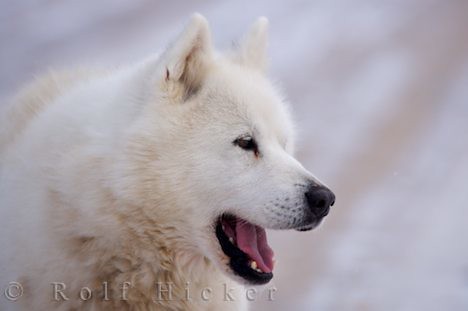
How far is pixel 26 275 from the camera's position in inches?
140

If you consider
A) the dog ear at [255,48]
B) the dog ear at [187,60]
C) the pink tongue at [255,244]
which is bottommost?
the pink tongue at [255,244]

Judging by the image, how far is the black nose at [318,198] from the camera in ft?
11.2

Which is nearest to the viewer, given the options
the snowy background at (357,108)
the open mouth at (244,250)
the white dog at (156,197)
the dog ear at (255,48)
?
the white dog at (156,197)

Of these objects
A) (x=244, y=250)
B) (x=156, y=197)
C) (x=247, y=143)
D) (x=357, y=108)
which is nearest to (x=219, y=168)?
(x=247, y=143)

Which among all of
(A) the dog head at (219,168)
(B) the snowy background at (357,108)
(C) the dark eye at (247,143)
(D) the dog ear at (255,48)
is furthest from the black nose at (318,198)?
(B) the snowy background at (357,108)

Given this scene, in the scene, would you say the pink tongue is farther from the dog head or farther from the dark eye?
the dark eye

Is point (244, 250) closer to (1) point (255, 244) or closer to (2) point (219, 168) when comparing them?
(1) point (255, 244)

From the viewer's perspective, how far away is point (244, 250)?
11.7 feet

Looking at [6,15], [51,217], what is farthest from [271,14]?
[51,217]

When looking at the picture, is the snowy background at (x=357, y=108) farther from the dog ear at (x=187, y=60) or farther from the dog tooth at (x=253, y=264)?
the dog tooth at (x=253, y=264)

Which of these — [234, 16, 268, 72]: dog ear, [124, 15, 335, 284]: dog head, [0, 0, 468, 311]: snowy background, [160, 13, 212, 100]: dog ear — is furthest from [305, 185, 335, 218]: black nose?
[0, 0, 468, 311]: snowy background

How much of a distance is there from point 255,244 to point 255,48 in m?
1.17

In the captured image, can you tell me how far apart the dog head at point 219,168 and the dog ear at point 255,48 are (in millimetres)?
345

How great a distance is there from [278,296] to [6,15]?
4.45 metres
